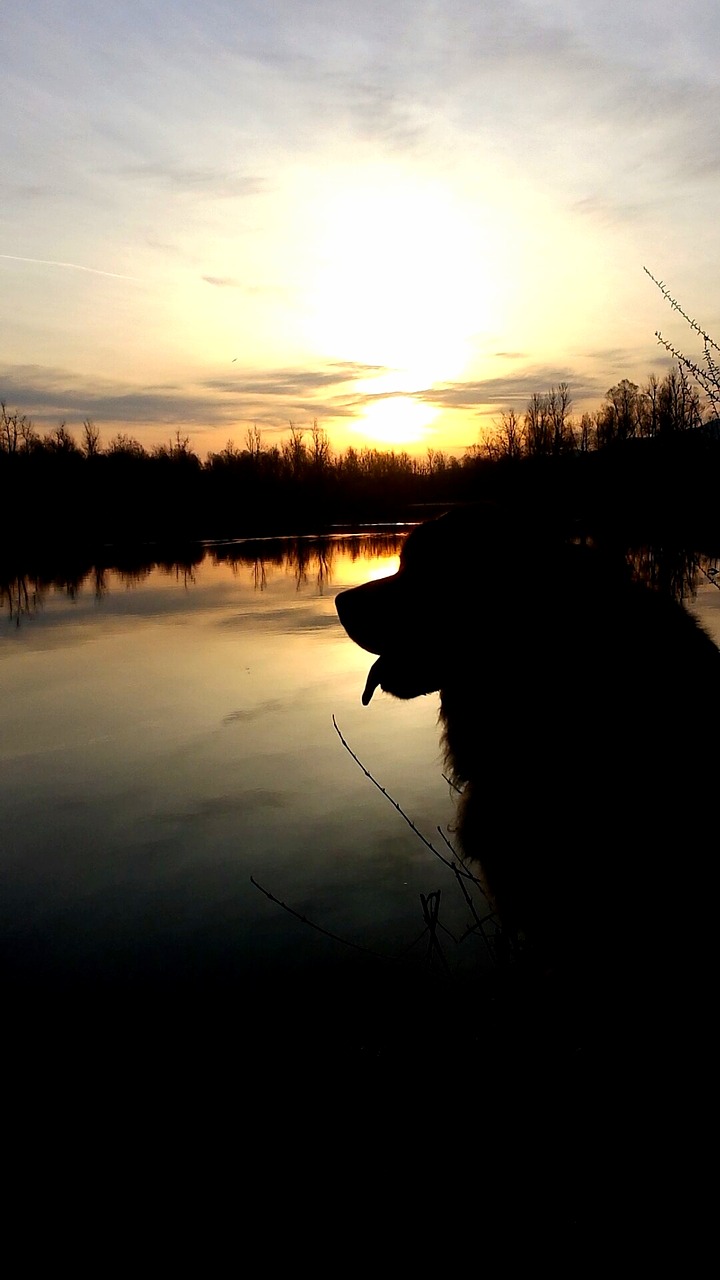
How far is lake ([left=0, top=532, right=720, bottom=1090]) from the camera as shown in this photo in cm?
470

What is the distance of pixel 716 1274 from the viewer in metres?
2.22

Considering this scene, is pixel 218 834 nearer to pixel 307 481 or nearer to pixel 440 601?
pixel 440 601

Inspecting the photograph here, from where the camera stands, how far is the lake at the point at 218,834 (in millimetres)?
4699

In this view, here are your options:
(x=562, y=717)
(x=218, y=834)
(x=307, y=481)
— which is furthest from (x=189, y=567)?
(x=307, y=481)

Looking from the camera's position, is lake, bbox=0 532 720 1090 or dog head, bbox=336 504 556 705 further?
lake, bbox=0 532 720 1090

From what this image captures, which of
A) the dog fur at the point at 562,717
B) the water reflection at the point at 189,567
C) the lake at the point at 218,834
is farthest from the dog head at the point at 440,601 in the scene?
the water reflection at the point at 189,567

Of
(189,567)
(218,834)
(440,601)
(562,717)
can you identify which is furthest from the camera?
(189,567)

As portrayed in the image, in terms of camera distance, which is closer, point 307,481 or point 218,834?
point 218,834

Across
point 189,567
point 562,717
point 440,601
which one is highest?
point 440,601

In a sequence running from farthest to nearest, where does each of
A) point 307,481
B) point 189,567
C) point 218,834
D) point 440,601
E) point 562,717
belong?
1. point 307,481
2. point 189,567
3. point 218,834
4. point 440,601
5. point 562,717

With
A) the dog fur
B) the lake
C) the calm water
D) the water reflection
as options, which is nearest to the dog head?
the dog fur

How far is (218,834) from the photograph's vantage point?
6.60m

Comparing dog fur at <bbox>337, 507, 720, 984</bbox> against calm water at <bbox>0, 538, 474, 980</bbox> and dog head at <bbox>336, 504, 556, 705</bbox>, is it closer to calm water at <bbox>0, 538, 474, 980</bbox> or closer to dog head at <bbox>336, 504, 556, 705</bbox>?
dog head at <bbox>336, 504, 556, 705</bbox>

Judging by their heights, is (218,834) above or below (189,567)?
below
